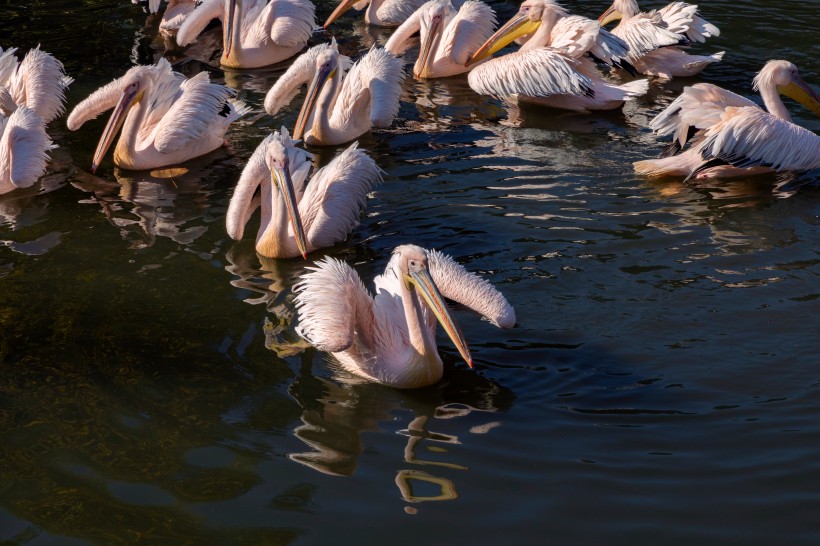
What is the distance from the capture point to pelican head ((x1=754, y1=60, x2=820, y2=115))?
24.6ft

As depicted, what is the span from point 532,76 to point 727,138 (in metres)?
1.99

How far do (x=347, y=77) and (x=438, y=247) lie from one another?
2314 mm

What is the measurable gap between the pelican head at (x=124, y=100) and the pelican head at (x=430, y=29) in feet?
9.31

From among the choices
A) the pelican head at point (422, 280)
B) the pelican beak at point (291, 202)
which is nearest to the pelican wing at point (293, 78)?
the pelican beak at point (291, 202)

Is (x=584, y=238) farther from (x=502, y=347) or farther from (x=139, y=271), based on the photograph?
(x=139, y=271)

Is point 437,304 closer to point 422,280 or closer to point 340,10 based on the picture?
point 422,280

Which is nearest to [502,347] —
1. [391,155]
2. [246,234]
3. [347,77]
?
[246,234]

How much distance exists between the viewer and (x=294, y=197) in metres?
5.81

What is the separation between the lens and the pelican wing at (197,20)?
32.8 ft

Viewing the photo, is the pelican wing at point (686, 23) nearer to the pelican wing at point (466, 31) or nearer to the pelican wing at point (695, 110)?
the pelican wing at point (466, 31)

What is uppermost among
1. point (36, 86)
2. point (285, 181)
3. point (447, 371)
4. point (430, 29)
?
point (430, 29)

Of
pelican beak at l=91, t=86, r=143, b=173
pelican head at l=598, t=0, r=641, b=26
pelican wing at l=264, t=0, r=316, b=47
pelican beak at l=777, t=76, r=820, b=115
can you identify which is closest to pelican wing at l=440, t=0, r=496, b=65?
pelican head at l=598, t=0, r=641, b=26

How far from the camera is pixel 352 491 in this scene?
13.2ft

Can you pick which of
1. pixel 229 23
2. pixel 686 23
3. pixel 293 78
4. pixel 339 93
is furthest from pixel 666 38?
pixel 229 23
